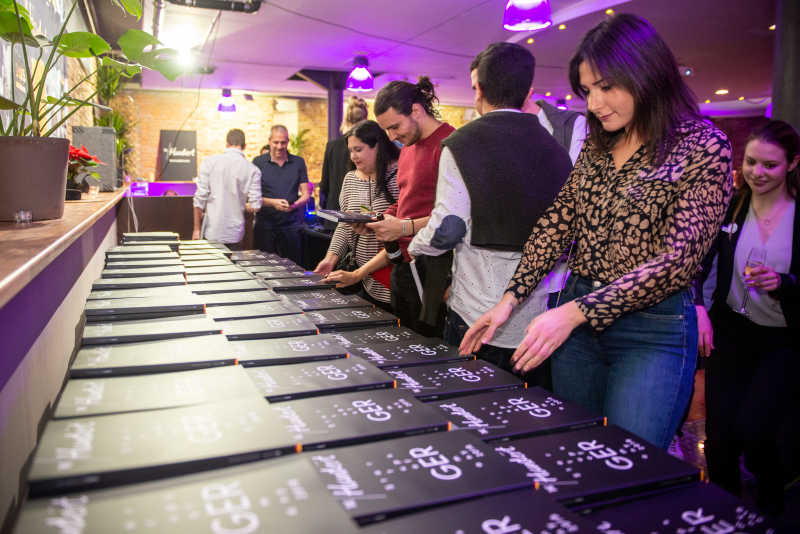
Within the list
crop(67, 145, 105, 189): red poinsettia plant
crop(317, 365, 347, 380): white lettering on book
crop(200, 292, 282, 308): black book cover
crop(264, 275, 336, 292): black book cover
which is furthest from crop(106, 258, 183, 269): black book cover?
crop(317, 365, 347, 380): white lettering on book

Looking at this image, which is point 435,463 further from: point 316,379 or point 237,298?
point 237,298

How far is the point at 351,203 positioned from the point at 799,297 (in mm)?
1778

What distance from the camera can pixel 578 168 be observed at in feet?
4.47

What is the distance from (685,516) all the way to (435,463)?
0.29 m

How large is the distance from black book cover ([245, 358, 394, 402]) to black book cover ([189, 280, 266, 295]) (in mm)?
728

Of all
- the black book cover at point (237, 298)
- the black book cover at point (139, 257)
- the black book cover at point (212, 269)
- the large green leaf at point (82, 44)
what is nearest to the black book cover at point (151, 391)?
the black book cover at point (237, 298)

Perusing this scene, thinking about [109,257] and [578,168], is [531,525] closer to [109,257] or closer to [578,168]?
[578,168]

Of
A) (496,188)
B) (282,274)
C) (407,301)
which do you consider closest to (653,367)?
(496,188)

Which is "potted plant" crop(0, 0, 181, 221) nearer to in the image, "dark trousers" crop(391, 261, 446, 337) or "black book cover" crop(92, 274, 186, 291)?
"black book cover" crop(92, 274, 186, 291)

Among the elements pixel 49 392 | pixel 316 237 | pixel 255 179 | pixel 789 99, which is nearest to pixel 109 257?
pixel 49 392

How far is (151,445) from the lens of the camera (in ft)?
2.14

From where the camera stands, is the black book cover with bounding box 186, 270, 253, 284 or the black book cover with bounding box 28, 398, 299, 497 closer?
the black book cover with bounding box 28, 398, 299, 497

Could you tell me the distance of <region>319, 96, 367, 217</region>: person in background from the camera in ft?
12.3

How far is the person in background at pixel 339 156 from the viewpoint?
3752 mm
